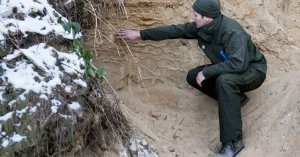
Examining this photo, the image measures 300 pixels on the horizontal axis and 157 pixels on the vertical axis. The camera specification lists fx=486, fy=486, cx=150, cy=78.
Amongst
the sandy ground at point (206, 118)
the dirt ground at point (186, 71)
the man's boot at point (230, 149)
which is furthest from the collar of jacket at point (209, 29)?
the man's boot at point (230, 149)

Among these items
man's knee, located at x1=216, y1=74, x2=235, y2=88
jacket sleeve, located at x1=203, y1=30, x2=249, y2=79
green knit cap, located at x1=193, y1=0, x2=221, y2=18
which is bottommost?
man's knee, located at x1=216, y1=74, x2=235, y2=88

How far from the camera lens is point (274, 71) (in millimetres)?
4492

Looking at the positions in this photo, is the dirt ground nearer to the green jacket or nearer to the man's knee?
the green jacket

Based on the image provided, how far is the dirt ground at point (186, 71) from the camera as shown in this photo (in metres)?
4.16

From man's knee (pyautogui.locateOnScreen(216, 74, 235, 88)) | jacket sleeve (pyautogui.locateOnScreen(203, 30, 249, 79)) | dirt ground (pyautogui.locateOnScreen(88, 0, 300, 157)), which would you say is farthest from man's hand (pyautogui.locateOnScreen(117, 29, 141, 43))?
man's knee (pyautogui.locateOnScreen(216, 74, 235, 88))

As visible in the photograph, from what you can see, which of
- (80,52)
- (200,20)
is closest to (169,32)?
(200,20)

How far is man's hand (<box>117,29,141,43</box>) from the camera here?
4105 mm

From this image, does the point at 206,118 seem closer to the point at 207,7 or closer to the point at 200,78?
the point at 200,78

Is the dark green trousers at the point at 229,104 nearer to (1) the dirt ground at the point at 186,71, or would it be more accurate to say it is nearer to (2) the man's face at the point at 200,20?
(1) the dirt ground at the point at 186,71

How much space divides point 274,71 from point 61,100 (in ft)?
7.58

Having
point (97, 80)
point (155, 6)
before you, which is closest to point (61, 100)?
point (97, 80)

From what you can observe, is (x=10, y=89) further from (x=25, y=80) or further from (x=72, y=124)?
(x=72, y=124)

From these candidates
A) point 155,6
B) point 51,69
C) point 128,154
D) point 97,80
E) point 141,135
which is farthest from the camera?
point 155,6

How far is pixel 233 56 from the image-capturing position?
3721mm
